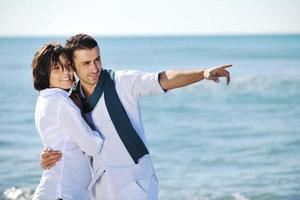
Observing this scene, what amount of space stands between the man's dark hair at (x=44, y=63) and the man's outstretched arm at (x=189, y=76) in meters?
0.58

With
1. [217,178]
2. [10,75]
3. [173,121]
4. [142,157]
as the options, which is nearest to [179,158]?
[217,178]

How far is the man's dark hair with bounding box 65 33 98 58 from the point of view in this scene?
3.86 meters

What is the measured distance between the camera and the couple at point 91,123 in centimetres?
364

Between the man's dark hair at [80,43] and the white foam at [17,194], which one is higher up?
the man's dark hair at [80,43]

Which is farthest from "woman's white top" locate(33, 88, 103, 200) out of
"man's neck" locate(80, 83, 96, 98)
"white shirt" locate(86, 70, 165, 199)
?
"man's neck" locate(80, 83, 96, 98)

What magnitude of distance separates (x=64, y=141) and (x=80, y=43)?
0.57m

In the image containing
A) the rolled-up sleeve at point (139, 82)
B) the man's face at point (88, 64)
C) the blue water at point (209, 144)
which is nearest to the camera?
the rolled-up sleeve at point (139, 82)

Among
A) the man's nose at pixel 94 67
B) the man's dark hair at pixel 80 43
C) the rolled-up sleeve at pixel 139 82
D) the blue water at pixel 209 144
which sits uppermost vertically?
the man's dark hair at pixel 80 43

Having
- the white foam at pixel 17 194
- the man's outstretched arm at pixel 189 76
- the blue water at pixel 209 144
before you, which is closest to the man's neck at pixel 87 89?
the man's outstretched arm at pixel 189 76

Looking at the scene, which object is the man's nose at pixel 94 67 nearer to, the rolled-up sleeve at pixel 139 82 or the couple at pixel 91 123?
the couple at pixel 91 123

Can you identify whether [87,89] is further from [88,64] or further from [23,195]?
[23,195]

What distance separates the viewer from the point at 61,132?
12.0 feet

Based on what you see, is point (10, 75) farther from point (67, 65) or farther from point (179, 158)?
point (67, 65)

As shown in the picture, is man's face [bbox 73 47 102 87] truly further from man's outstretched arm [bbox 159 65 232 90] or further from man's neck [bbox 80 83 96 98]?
man's outstretched arm [bbox 159 65 232 90]
